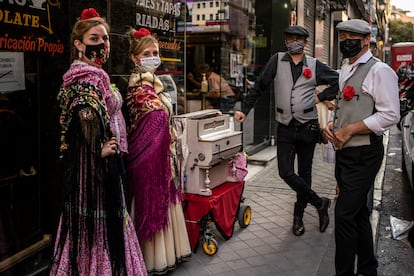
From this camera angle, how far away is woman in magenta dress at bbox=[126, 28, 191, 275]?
3.51m

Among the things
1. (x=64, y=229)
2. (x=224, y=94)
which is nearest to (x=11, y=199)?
(x=64, y=229)

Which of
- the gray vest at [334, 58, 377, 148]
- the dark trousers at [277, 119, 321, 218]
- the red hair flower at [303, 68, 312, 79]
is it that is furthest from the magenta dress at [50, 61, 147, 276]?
the red hair flower at [303, 68, 312, 79]

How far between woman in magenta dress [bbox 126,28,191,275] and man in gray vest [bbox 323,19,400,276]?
1277 millimetres

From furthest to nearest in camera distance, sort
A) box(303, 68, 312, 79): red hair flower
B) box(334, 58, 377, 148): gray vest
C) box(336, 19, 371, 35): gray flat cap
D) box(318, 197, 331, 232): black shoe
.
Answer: box(318, 197, 331, 232): black shoe → box(303, 68, 312, 79): red hair flower → box(336, 19, 371, 35): gray flat cap → box(334, 58, 377, 148): gray vest

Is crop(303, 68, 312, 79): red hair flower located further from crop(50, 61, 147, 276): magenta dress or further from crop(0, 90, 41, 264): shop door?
crop(0, 90, 41, 264): shop door

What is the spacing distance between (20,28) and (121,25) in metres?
1.27

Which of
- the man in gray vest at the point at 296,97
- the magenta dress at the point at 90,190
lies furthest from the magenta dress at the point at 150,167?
the man in gray vest at the point at 296,97

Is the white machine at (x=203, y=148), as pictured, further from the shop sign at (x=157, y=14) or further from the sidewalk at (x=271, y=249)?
the shop sign at (x=157, y=14)

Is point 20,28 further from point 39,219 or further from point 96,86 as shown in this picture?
point 39,219

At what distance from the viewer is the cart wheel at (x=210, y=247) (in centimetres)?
434

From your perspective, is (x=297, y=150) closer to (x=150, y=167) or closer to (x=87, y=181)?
(x=150, y=167)

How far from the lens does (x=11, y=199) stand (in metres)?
3.62

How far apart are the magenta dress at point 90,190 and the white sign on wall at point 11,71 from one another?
0.59 m

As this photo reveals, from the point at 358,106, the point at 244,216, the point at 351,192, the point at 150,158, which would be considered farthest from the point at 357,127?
the point at 244,216
